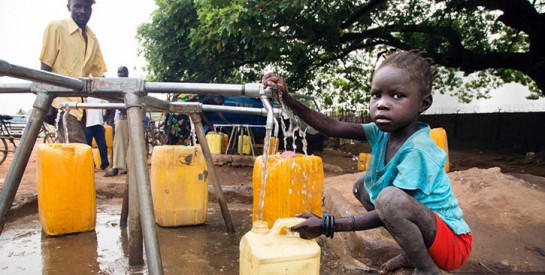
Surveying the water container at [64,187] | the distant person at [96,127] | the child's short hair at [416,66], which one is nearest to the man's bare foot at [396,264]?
the child's short hair at [416,66]

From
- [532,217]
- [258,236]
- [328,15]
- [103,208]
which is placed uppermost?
[328,15]

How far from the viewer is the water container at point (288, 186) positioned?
248 centimetres

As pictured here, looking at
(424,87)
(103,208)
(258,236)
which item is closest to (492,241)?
(424,87)

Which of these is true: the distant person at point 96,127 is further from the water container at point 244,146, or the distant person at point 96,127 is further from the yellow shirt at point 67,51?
the water container at point 244,146

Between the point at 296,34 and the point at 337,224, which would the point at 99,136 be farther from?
the point at 337,224

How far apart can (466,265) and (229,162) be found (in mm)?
4603

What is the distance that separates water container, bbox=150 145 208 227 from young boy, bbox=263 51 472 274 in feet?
5.56

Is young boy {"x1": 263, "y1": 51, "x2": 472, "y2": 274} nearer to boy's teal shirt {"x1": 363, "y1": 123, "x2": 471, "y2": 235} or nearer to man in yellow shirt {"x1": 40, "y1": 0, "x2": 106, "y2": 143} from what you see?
boy's teal shirt {"x1": 363, "y1": 123, "x2": 471, "y2": 235}

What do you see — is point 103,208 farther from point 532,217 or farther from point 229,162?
point 532,217

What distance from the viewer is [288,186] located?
2.48 m

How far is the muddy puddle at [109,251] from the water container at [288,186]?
0.35m

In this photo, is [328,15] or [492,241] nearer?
[492,241]

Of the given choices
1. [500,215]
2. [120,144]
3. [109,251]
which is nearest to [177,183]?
[109,251]

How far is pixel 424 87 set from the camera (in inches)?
55.9
